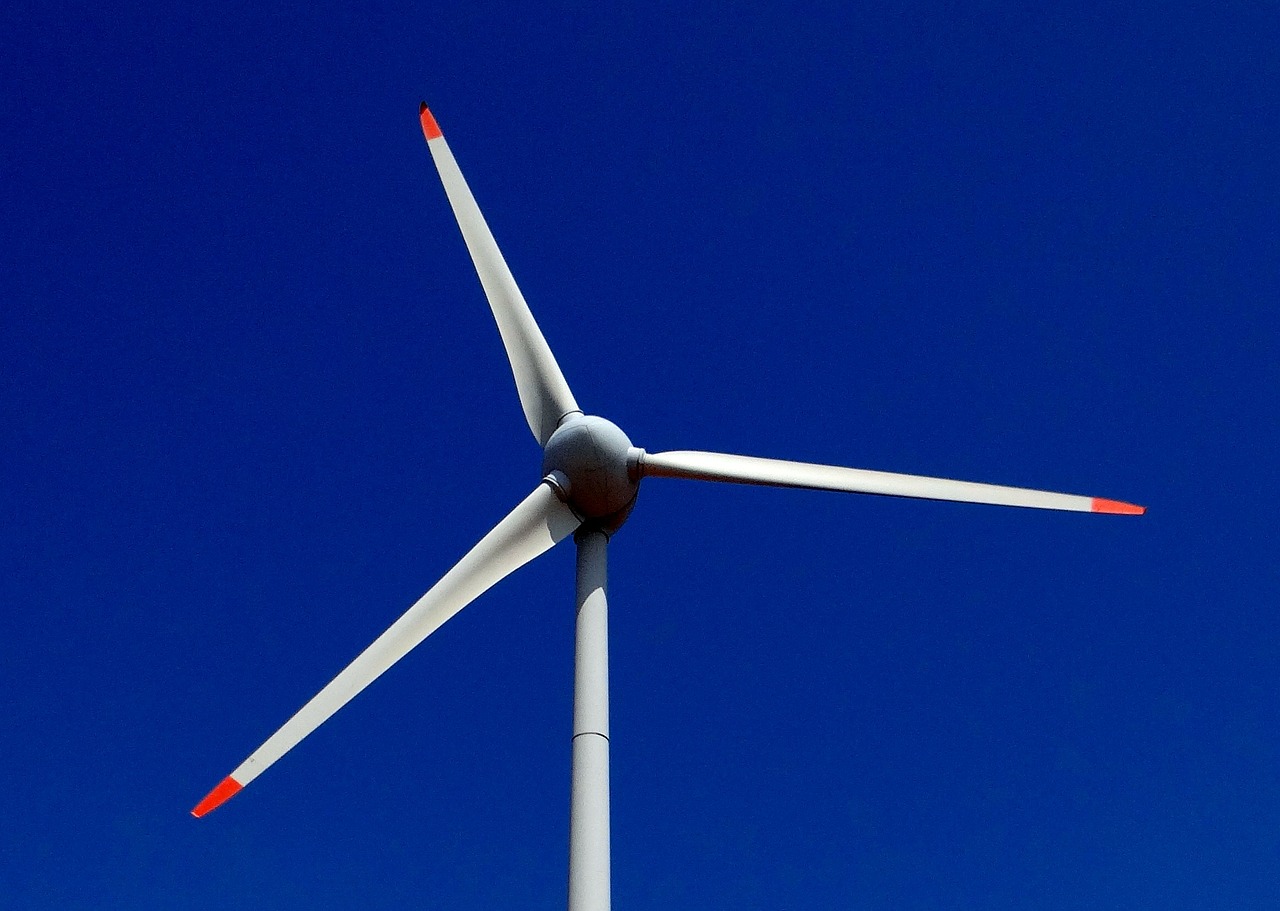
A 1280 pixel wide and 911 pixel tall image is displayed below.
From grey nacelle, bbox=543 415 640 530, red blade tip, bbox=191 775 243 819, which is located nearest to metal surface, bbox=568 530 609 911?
grey nacelle, bbox=543 415 640 530

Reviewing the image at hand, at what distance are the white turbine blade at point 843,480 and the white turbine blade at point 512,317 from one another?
1959 mm

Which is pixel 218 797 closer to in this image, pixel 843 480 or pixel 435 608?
pixel 435 608

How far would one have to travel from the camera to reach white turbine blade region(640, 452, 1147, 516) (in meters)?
17.0

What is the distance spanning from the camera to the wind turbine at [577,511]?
46.2 feet

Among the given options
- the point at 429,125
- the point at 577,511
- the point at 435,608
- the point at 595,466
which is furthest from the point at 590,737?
the point at 429,125

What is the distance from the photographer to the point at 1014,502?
56.8ft

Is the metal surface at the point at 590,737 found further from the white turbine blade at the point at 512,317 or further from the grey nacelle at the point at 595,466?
the white turbine blade at the point at 512,317

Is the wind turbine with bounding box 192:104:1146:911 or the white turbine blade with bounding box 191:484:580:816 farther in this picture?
the white turbine blade with bounding box 191:484:580:816

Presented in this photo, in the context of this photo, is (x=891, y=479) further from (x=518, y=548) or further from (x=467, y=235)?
(x=467, y=235)

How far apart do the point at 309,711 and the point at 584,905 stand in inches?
167

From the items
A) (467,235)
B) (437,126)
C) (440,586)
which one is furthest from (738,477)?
(437,126)

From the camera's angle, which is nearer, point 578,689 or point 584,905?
point 584,905

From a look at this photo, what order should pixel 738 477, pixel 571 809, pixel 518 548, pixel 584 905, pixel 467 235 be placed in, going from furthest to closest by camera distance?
1. pixel 467 235
2. pixel 738 477
3. pixel 518 548
4. pixel 571 809
5. pixel 584 905

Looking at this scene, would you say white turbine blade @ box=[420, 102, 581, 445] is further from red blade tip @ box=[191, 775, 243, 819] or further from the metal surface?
red blade tip @ box=[191, 775, 243, 819]
